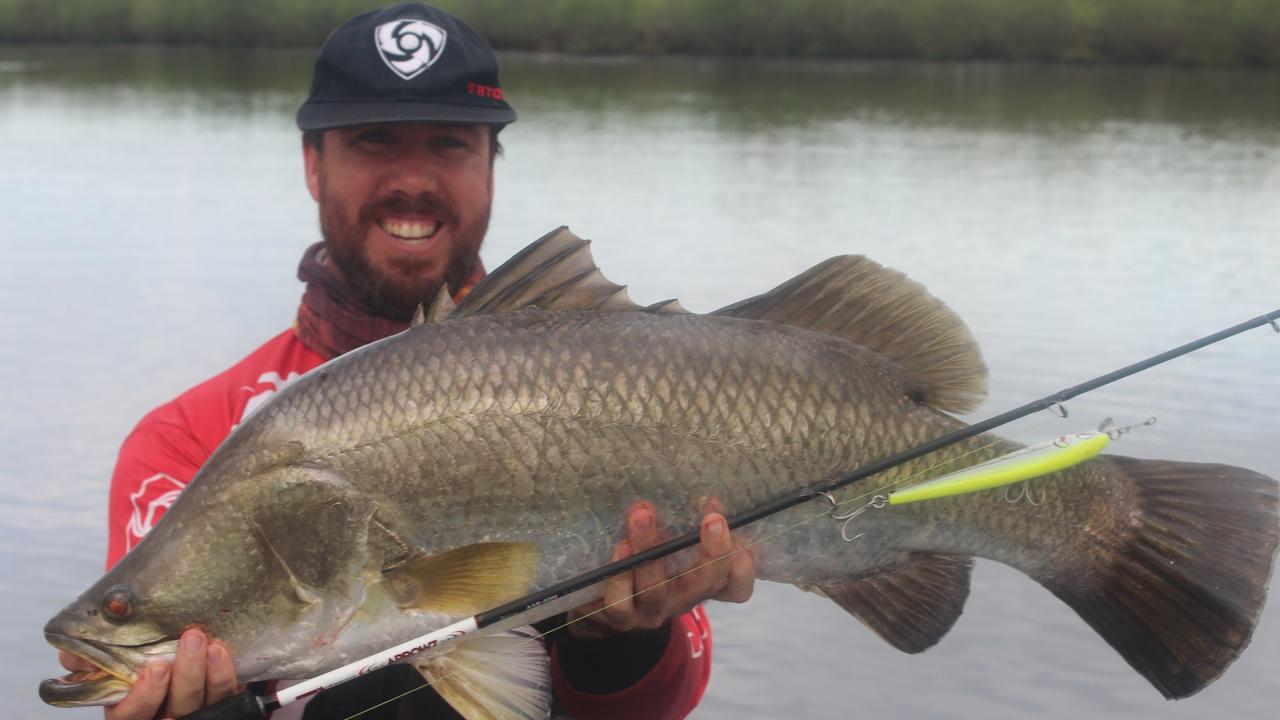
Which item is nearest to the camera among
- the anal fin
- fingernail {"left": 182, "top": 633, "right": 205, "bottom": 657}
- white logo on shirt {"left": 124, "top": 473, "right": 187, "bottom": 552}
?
fingernail {"left": 182, "top": 633, "right": 205, "bottom": 657}

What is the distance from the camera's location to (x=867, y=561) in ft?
8.48

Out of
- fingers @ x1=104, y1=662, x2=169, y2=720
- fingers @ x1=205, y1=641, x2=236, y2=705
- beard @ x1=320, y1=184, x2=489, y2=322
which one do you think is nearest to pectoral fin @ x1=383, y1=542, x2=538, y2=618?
fingers @ x1=205, y1=641, x2=236, y2=705

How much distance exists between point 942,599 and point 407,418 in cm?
104

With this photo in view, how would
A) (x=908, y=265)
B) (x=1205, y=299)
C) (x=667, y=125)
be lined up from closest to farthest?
(x=1205, y=299) < (x=908, y=265) < (x=667, y=125)

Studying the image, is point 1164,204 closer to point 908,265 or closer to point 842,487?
point 908,265

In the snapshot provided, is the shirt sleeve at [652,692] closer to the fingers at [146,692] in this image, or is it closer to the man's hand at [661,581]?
the man's hand at [661,581]

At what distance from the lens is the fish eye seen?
95.4 inches

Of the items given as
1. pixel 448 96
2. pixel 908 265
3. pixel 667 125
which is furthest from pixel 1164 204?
pixel 448 96

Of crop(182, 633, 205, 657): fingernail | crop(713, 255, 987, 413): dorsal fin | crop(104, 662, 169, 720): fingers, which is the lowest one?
crop(104, 662, 169, 720): fingers

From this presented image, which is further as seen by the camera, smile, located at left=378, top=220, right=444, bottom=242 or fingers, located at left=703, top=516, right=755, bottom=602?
smile, located at left=378, top=220, right=444, bottom=242

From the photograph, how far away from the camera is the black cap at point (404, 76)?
330cm

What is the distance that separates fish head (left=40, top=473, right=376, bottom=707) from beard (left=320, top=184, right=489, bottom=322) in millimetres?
1050

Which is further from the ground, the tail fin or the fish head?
the fish head

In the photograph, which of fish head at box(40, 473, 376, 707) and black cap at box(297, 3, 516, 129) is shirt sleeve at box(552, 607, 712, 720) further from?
black cap at box(297, 3, 516, 129)
